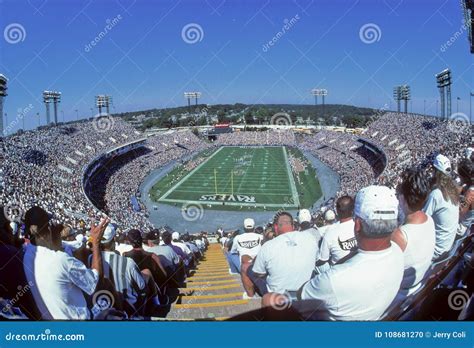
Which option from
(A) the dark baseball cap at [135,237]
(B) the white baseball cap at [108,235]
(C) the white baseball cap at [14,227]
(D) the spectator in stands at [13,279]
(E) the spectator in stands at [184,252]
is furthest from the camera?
(E) the spectator in stands at [184,252]

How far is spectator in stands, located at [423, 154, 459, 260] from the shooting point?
342 centimetres

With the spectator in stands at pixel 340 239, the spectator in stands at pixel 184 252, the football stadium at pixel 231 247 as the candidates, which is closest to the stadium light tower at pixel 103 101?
the football stadium at pixel 231 247

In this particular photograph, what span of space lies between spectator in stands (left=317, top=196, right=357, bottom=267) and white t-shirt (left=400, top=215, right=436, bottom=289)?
35cm

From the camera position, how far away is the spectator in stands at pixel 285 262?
9.54 feet

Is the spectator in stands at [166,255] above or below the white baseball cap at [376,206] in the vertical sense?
below

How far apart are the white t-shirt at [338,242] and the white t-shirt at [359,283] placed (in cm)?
57

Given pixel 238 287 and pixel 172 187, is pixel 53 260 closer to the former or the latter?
pixel 238 287

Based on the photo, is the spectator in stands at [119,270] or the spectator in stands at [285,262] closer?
the spectator in stands at [285,262]

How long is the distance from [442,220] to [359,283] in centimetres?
150

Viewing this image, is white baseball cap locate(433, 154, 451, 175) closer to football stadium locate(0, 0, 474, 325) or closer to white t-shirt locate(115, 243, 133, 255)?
football stadium locate(0, 0, 474, 325)

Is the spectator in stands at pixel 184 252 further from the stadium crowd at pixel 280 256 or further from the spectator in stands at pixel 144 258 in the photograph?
the spectator in stands at pixel 144 258

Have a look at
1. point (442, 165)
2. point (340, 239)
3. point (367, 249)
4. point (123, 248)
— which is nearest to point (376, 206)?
point (367, 249)

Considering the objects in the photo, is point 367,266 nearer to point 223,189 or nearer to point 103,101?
point 103,101

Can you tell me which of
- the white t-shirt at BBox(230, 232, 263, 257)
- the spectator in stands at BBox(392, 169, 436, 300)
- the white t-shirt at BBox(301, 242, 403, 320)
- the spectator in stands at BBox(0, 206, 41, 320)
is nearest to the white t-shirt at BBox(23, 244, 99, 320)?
the spectator in stands at BBox(0, 206, 41, 320)
